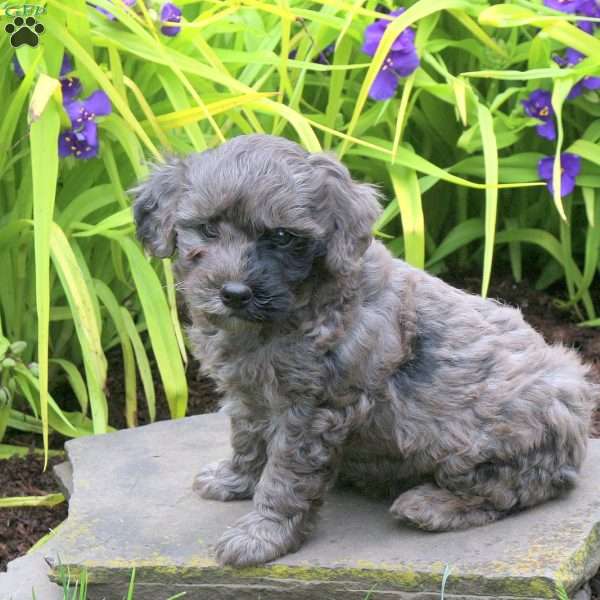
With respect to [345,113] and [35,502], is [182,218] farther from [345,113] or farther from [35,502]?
[345,113]

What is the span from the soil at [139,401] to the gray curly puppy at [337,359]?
2.22 feet

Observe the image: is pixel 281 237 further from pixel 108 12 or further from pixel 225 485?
pixel 108 12

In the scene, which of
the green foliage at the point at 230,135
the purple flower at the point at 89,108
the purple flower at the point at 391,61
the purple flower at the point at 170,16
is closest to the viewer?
the green foliage at the point at 230,135

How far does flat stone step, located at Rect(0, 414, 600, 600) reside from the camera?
128 inches

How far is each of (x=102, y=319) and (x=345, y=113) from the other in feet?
4.83

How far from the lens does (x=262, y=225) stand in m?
3.05

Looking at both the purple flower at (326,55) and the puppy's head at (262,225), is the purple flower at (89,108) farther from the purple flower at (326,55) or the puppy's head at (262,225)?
the purple flower at (326,55)

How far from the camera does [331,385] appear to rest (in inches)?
129

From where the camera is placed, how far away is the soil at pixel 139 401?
424 centimetres

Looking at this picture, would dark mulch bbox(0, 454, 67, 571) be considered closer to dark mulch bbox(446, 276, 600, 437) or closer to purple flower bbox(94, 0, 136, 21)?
purple flower bbox(94, 0, 136, 21)

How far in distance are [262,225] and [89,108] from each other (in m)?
1.59

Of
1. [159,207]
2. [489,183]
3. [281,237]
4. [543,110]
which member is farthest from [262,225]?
[543,110]

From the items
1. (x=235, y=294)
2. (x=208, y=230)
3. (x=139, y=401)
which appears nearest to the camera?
(x=235, y=294)

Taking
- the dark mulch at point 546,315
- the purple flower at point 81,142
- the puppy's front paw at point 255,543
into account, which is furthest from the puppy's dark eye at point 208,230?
the dark mulch at point 546,315
